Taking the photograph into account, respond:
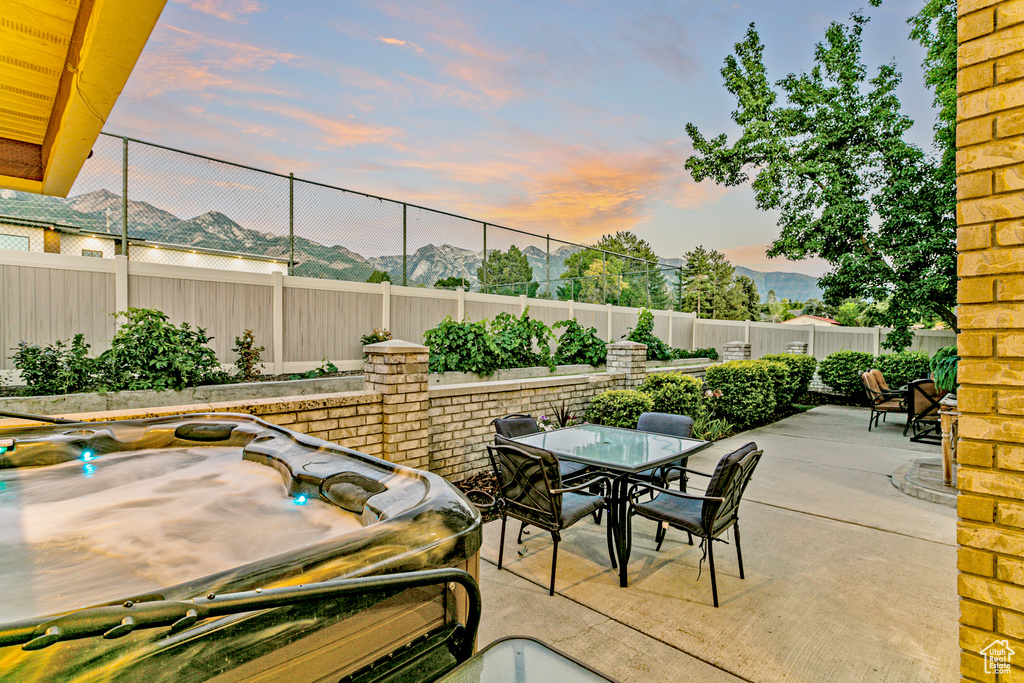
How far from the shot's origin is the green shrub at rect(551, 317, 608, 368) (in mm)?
6758

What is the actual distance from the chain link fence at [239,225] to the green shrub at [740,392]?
433 cm

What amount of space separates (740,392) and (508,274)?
4.91 metres

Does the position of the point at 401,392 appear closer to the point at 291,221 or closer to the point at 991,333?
the point at 991,333

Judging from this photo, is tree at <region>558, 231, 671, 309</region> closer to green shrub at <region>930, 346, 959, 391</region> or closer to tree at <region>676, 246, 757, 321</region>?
green shrub at <region>930, 346, 959, 391</region>

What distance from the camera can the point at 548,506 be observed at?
2811 millimetres

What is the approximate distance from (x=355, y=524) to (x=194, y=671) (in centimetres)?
74

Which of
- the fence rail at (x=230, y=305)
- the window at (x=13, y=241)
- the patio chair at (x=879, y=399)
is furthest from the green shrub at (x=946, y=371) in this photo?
the window at (x=13, y=241)

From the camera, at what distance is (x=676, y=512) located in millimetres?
2869

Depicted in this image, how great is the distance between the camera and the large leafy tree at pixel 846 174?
9.33 meters

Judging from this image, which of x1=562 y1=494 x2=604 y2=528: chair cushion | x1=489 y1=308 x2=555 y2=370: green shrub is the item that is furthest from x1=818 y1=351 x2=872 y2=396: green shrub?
x1=562 y1=494 x2=604 y2=528: chair cushion

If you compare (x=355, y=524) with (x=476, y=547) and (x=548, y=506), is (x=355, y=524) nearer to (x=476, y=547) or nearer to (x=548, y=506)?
(x=476, y=547)

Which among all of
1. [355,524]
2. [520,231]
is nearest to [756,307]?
[520,231]

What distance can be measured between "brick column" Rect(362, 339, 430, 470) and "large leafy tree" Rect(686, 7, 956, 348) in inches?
415

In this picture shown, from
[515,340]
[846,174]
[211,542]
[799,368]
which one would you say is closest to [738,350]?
[799,368]
